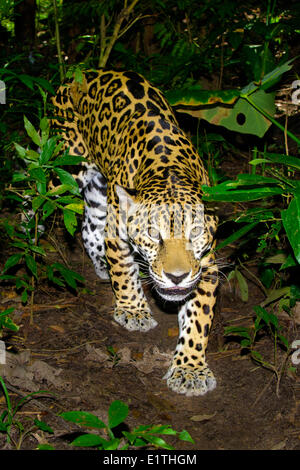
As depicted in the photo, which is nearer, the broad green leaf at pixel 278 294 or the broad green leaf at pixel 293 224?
the broad green leaf at pixel 293 224

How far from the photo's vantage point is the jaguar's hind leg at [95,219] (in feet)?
22.5

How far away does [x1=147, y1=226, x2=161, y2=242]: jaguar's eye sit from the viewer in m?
4.61

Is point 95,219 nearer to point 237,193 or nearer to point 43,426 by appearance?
point 43,426

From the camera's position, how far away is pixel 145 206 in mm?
4750

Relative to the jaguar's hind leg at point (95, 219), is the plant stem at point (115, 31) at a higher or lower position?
higher

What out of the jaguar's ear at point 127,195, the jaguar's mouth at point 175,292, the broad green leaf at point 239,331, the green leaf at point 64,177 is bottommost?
the broad green leaf at point 239,331

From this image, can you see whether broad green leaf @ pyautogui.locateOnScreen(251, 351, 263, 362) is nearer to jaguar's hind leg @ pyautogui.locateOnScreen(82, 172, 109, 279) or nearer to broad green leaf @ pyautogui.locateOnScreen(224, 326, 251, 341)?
broad green leaf @ pyautogui.locateOnScreen(224, 326, 251, 341)

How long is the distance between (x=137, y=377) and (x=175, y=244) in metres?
1.23

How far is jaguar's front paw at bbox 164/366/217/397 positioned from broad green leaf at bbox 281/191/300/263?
205 cm

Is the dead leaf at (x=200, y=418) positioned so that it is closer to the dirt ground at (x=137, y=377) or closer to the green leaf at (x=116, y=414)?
the dirt ground at (x=137, y=377)

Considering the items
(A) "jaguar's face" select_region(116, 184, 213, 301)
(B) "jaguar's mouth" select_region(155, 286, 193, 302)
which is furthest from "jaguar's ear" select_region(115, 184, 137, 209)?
(B) "jaguar's mouth" select_region(155, 286, 193, 302)

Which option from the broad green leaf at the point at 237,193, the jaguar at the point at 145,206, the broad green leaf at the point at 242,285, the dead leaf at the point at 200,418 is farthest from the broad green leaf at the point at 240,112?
the dead leaf at the point at 200,418

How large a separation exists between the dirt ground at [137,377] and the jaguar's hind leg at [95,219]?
33.1 inches
